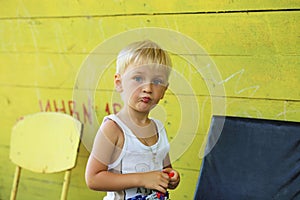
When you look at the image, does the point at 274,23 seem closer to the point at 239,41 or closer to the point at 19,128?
the point at 239,41

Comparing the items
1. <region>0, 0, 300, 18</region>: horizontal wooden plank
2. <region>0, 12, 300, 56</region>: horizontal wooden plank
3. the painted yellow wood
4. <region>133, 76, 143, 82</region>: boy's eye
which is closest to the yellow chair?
the painted yellow wood

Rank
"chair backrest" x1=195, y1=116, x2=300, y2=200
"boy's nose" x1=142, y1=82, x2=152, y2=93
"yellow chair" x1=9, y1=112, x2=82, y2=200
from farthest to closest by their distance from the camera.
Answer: "yellow chair" x1=9, y1=112, x2=82, y2=200, "chair backrest" x1=195, y1=116, x2=300, y2=200, "boy's nose" x1=142, y1=82, x2=152, y2=93

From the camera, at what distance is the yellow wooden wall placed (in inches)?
52.2

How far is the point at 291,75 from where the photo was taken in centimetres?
131

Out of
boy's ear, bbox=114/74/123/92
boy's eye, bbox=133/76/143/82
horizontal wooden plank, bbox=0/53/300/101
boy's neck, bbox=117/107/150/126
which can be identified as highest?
horizontal wooden plank, bbox=0/53/300/101

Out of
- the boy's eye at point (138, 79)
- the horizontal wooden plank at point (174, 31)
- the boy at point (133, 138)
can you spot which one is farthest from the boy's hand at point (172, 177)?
the horizontal wooden plank at point (174, 31)

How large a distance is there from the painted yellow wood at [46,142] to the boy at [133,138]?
490 mm

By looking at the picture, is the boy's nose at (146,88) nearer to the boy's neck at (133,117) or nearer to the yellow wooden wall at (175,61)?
the boy's neck at (133,117)

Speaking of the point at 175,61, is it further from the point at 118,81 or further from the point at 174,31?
the point at 118,81

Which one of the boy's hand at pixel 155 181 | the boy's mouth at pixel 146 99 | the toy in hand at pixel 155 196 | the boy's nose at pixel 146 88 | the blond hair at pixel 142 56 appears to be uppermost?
the blond hair at pixel 142 56

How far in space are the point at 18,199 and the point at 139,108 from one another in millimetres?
1067

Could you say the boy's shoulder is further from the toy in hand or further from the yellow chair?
the yellow chair

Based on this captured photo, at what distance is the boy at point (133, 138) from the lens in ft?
3.38

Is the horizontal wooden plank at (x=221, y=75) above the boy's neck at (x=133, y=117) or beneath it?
above
